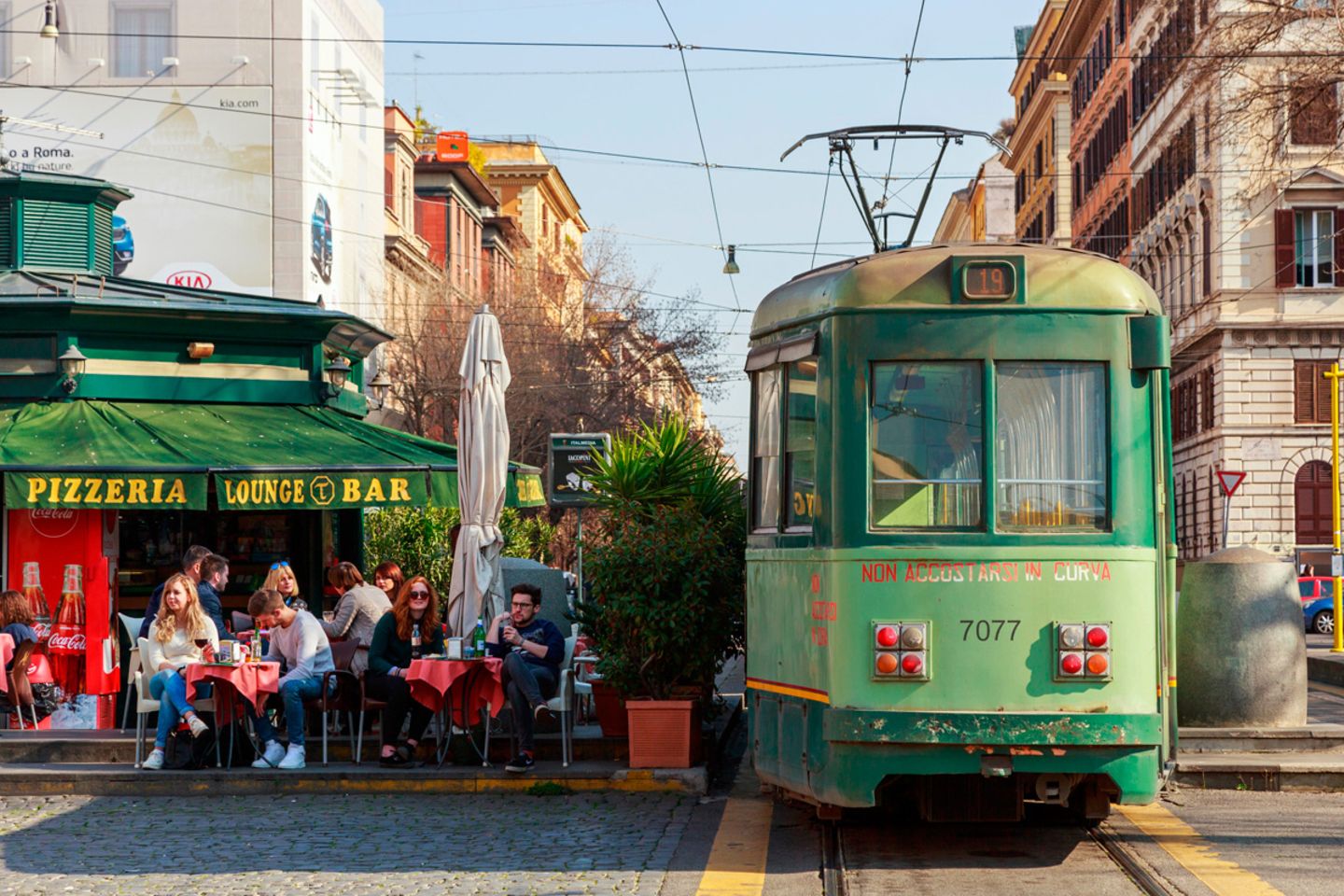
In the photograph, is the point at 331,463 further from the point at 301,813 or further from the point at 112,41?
the point at 112,41

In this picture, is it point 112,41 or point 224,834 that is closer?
point 224,834

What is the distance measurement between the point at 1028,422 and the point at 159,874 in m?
4.87

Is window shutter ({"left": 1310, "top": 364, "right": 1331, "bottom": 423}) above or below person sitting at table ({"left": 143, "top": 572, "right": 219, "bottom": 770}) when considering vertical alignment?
above

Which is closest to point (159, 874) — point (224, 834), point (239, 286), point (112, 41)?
point (224, 834)

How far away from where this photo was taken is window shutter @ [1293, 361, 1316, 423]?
5047cm

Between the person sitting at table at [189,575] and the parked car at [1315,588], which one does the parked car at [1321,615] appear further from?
the person sitting at table at [189,575]

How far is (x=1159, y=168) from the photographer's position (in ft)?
186

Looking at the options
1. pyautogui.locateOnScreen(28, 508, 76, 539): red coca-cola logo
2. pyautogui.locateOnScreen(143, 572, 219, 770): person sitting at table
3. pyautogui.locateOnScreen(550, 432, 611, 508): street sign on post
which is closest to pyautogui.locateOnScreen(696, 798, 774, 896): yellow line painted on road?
pyautogui.locateOnScreen(143, 572, 219, 770): person sitting at table

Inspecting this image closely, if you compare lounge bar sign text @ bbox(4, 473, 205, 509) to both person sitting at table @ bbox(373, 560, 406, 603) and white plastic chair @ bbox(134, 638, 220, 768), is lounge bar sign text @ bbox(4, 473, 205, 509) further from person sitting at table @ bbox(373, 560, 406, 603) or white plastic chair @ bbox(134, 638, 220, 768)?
white plastic chair @ bbox(134, 638, 220, 768)

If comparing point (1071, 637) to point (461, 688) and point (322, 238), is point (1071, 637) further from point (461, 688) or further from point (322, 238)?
point (322, 238)

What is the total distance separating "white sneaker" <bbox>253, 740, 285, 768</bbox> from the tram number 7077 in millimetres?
5685

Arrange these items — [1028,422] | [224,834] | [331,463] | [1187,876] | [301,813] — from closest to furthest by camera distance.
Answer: [1187,876], [1028,422], [224,834], [301,813], [331,463]

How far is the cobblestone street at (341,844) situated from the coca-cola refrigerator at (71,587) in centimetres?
521

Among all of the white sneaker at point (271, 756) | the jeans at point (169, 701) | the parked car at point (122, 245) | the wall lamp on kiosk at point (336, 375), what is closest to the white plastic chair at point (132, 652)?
the jeans at point (169, 701)
